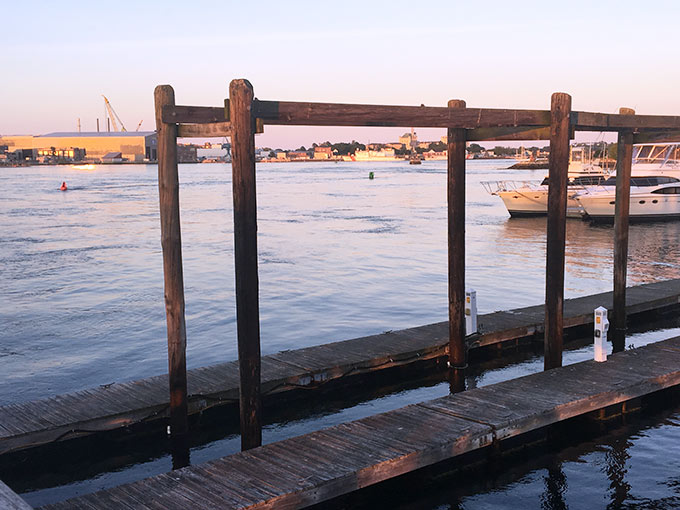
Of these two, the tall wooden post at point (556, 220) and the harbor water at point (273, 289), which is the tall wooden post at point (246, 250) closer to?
the harbor water at point (273, 289)

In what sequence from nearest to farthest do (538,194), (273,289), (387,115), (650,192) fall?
(387,115), (273,289), (650,192), (538,194)

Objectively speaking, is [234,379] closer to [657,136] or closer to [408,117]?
[408,117]

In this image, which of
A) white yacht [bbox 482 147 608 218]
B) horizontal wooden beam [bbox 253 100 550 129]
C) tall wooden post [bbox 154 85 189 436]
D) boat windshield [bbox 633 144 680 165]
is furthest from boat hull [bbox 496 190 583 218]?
tall wooden post [bbox 154 85 189 436]

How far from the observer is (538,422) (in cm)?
864

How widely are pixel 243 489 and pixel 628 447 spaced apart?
5.41 metres

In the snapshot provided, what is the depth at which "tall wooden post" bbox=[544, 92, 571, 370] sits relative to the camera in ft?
33.7

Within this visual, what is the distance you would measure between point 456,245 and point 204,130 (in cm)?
480

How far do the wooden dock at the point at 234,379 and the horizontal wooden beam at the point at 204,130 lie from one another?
3486mm

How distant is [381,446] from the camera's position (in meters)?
7.63

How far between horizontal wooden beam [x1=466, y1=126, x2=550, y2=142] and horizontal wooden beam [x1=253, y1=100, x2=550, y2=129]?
38 cm

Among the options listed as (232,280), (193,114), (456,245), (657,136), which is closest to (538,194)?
(232,280)

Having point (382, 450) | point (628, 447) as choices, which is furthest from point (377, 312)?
point (382, 450)

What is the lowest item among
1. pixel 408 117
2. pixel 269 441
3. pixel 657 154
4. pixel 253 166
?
pixel 269 441

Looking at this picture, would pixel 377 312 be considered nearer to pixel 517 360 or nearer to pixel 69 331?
pixel 517 360
